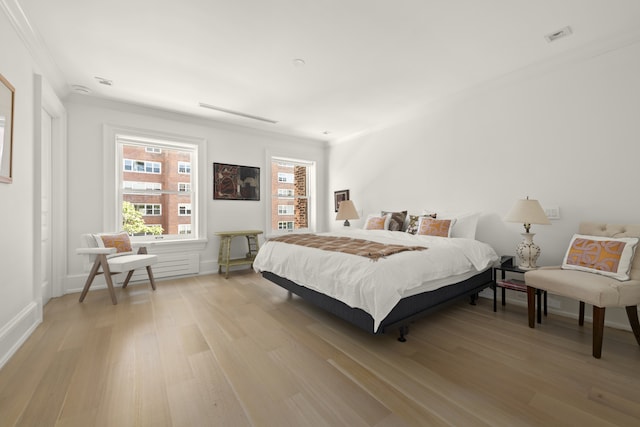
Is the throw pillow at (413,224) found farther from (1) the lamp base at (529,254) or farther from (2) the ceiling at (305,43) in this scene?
(2) the ceiling at (305,43)

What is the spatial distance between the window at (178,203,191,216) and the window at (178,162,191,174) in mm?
561

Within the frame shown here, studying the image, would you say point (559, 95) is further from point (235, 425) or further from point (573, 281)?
point (235, 425)

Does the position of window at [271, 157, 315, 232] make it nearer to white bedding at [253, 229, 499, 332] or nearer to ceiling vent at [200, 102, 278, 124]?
ceiling vent at [200, 102, 278, 124]

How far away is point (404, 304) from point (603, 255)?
1695mm

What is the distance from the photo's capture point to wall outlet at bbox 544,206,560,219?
2.78m

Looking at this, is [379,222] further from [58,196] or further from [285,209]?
[58,196]

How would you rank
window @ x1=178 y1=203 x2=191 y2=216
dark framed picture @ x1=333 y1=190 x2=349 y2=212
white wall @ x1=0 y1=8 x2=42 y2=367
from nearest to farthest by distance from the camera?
white wall @ x1=0 y1=8 x2=42 y2=367, window @ x1=178 y1=203 x2=191 y2=216, dark framed picture @ x1=333 y1=190 x2=349 y2=212

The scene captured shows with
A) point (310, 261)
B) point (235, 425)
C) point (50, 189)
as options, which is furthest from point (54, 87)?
point (235, 425)

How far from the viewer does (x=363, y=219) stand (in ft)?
16.8

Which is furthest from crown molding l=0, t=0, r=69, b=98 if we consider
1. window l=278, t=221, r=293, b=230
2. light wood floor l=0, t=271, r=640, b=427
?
window l=278, t=221, r=293, b=230

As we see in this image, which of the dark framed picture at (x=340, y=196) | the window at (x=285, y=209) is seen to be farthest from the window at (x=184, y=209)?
the dark framed picture at (x=340, y=196)

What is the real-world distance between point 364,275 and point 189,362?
1.40 metres

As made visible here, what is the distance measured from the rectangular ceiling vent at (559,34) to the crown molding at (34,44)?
442cm

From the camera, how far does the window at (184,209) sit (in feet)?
14.6
